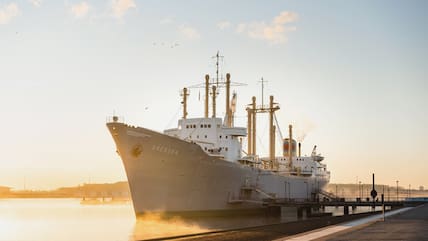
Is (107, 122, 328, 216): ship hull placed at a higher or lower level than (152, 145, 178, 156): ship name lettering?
lower

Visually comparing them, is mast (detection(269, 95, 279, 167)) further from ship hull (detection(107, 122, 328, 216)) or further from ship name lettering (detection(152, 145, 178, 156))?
ship name lettering (detection(152, 145, 178, 156))

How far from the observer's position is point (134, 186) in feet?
154

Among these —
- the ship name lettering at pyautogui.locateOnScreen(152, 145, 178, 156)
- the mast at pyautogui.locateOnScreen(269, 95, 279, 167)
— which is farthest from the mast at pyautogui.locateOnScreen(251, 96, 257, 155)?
the ship name lettering at pyautogui.locateOnScreen(152, 145, 178, 156)

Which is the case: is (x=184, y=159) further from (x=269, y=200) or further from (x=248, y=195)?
(x=269, y=200)

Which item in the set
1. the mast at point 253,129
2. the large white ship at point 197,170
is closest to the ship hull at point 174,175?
the large white ship at point 197,170

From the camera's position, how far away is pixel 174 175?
48.4m

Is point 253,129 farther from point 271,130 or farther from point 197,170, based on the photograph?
point 197,170

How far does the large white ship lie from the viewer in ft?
152

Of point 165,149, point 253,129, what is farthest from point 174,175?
point 253,129

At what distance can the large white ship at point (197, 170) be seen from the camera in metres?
46.4

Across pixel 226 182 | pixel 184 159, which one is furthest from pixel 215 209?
pixel 184 159

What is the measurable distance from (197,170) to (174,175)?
3020mm

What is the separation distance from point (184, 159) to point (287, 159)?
46290 mm

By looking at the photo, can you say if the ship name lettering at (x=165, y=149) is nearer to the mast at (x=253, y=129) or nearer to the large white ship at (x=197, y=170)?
the large white ship at (x=197, y=170)
